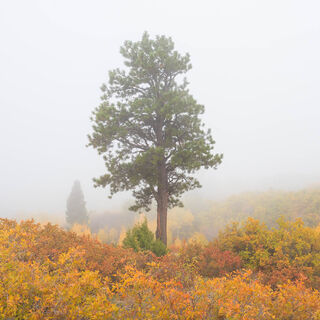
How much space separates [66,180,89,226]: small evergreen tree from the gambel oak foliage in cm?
2746

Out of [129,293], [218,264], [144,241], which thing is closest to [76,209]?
[144,241]

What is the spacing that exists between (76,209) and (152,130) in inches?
1164

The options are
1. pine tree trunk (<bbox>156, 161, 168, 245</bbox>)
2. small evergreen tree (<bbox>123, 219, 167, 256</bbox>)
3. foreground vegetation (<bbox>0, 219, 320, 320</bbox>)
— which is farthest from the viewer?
pine tree trunk (<bbox>156, 161, 168, 245</bbox>)

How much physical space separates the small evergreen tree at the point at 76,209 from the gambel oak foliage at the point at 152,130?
27.5m

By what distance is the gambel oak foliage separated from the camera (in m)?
11.6

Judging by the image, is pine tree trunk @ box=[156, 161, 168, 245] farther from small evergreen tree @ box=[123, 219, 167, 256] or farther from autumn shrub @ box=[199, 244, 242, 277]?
autumn shrub @ box=[199, 244, 242, 277]

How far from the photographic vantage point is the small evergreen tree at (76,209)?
37.3 m

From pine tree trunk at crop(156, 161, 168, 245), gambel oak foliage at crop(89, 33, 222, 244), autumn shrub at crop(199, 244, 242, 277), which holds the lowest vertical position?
autumn shrub at crop(199, 244, 242, 277)

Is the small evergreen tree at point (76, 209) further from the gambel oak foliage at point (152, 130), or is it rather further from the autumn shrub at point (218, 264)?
the autumn shrub at point (218, 264)

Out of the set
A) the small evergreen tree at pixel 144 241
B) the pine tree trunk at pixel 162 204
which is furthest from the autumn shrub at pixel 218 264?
the pine tree trunk at pixel 162 204

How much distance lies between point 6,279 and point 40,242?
380cm

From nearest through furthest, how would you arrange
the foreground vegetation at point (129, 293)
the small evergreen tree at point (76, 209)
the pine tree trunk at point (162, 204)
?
the foreground vegetation at point (129, 293)
the pine tree trunk at point (162, 204)
the small evergreen tree at point (76, 209)

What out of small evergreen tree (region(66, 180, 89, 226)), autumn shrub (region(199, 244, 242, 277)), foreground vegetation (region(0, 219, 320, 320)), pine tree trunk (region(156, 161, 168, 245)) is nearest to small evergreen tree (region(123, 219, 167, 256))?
pine tree trunk (region(156, 161, 168, 245))

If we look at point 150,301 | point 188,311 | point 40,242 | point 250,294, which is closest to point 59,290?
point 150,301
